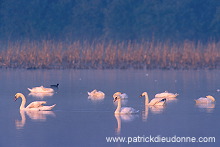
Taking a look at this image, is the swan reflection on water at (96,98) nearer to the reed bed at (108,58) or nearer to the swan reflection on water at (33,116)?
the swan reflection on water at (33,116)

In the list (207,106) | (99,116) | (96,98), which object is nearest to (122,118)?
(99,116)

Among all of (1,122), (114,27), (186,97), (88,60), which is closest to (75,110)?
(1,122)

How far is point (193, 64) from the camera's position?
1038 inches

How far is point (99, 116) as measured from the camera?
12.1 metres

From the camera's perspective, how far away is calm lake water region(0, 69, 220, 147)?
32.8 feet

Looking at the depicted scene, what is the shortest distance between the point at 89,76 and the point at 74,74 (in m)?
1.16

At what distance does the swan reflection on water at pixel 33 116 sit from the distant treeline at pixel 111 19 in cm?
3393

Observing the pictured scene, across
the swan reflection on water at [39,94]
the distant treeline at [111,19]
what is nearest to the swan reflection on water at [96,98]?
the swan reflection on water at [39,94]

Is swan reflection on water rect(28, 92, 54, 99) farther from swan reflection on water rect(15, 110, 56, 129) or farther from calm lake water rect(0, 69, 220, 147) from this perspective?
swan reflection on water rect(15, 110, 56, 129)

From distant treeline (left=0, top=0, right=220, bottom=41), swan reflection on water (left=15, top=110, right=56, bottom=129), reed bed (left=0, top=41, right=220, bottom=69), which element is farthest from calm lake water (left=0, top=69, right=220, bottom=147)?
distant treeline (left=0, top=0, right=220, bottom=41)

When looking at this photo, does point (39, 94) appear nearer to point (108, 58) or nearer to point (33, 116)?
point (33, 116)

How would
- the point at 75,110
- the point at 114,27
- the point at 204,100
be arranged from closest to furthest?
1. the point at 75,110
2. the point at 204,100
3. the point at 114,27

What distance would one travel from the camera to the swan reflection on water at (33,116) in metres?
11.3

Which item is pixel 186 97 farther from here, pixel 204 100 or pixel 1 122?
pixel 1 122
